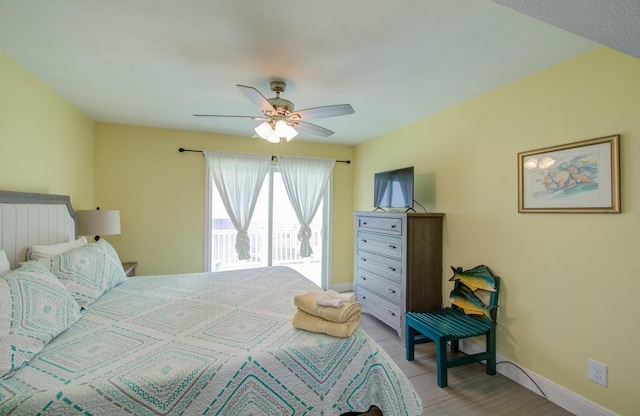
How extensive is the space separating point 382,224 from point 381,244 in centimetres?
24

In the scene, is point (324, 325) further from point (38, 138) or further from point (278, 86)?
point (38, 138)

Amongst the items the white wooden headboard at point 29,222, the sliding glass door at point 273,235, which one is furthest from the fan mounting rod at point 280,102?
the sliding glass door at point 273,235

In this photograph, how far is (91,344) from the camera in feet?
A: 4.44

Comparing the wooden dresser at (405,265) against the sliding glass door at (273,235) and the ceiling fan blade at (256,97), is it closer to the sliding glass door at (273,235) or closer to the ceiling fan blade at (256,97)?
the sliding glass door at (273,235)

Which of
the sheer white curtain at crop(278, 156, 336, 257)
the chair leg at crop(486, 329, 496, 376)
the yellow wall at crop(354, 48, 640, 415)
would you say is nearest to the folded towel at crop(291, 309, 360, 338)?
the chair leg at crop(486, 329, 496, 376)

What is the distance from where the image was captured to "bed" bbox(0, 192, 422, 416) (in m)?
1.06

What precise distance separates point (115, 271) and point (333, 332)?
2.00 m

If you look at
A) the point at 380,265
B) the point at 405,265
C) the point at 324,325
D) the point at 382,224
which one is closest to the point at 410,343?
the point at 405,265

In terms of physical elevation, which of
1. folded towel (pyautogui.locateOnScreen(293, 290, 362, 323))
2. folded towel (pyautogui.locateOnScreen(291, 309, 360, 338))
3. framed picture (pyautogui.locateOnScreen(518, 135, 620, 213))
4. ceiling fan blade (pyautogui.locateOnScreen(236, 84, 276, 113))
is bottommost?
folded towel (pyautogui.locateOnScreen(291, 309, 360, 338))

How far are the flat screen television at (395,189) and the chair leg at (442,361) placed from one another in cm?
141

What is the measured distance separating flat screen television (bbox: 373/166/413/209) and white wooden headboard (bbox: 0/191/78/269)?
10.9ft

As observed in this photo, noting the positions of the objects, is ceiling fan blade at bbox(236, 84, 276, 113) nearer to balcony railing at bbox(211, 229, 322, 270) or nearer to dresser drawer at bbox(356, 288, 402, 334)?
dresser drawer at bbox(356, 288, 402, 334)

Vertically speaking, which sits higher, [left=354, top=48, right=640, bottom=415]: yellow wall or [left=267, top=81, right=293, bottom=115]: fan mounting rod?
[left=267, top=81, right=293, bottom=115]: fan mounting rod

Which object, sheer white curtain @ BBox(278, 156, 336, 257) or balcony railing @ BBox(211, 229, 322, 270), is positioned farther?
sheer white curtain @ BBox(278, 156, 336, 257)
